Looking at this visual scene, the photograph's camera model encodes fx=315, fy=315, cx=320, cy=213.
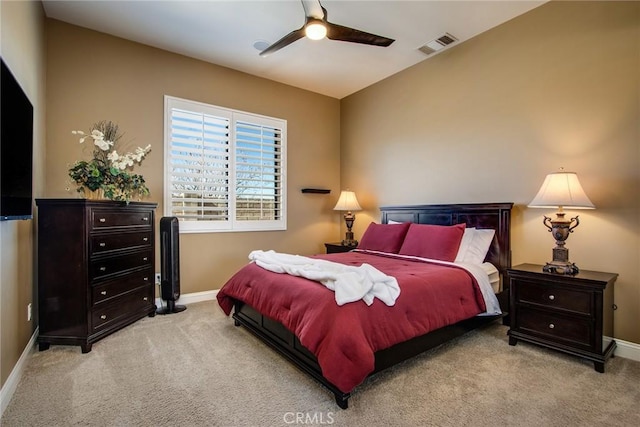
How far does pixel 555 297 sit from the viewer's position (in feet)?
8.36

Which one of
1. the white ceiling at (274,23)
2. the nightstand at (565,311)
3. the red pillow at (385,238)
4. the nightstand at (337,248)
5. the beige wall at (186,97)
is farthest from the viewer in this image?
the nightstand at (337,248)

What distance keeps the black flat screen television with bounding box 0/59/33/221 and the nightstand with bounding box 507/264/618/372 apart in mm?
3659

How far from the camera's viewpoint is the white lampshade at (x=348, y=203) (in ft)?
16.0

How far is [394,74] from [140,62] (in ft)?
11.0

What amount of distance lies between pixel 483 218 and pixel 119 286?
151 inches

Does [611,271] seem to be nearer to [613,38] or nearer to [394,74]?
[613,38]

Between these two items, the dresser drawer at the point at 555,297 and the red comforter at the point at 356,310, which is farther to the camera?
the dresser drawer at the point at 555,297

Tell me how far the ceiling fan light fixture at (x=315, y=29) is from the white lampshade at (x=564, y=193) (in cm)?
228

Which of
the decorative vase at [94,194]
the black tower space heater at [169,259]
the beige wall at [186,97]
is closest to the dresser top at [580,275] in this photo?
the beige wall at [186,97]

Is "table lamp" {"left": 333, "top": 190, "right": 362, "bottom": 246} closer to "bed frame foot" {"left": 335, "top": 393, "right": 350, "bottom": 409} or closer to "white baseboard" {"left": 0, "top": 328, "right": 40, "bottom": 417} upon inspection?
"bed frame foot" {"left": 335, "top": 393, "right": 350, "bottom": 409}

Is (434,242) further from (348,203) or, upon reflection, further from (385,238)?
(348,203)

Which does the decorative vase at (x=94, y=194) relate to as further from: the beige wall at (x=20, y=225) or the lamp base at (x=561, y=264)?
the lamp base at (x=561, y=264)

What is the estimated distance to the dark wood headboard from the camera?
3.29 metres

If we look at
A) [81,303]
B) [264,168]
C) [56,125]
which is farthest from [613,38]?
[56,125]
